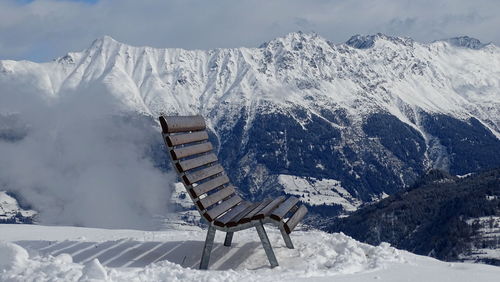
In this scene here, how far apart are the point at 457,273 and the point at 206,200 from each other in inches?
214

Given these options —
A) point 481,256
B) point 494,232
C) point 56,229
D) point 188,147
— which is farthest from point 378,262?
point 494,232

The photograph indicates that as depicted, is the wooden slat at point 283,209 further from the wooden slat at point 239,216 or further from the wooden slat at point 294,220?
the wooden slat at point 239,216

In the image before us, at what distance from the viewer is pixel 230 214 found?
14039mm

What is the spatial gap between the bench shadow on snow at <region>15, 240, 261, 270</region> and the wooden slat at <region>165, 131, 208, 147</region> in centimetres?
278

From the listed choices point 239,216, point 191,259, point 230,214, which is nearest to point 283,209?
point 239,216

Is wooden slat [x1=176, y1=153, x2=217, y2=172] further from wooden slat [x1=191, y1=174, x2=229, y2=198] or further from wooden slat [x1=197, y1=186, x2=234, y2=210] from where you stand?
wooden slat [x1=197, y1=186, x2=234, y2=210]

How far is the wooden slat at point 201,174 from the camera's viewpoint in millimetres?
13266

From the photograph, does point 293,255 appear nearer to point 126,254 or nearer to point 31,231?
point 126,254

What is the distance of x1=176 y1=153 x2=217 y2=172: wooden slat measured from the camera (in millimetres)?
13234

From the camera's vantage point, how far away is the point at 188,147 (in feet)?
47.2

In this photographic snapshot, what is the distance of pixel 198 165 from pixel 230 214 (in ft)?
4.63

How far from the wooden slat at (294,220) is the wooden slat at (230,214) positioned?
1.23 metres

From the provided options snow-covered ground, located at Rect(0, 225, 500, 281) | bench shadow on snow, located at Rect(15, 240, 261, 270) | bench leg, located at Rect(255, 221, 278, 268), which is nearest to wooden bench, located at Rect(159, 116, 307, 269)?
bench leg, located at Rect(255, 221, 278, 268)

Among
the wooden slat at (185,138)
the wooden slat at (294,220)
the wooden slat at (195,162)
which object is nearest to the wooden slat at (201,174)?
the wooden slat at (195,162)
